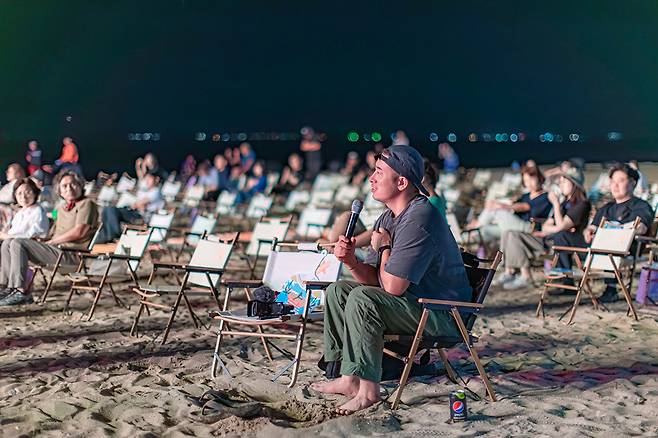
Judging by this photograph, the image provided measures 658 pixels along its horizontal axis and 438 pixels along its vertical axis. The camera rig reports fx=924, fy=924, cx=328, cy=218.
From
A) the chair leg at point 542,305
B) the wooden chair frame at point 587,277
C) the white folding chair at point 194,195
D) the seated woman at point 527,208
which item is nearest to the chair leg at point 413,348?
the wooden chair frame at point 587,277

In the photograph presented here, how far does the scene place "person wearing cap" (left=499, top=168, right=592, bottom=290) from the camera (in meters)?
8.09

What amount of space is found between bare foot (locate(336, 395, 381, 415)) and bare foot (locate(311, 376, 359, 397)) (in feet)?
0.60

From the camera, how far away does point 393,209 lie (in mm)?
4496

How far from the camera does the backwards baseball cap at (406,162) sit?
4422 millimetres

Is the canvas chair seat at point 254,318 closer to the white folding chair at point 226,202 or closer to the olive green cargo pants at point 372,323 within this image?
the olive green cargo pants at point 372,323

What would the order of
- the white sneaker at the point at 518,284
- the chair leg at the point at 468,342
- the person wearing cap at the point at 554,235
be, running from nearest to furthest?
the chair leg at the point at 468,342, the person wearing cap at the point at 554,235, the white sneaker at the point at 518,284

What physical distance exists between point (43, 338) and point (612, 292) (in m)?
4.63

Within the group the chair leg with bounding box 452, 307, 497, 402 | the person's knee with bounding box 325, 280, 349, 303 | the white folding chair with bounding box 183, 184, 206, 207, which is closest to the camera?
the chair leg with bounding box 452, 307, 497, 402

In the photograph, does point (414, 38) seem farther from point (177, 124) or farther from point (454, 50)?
point (177, 124)

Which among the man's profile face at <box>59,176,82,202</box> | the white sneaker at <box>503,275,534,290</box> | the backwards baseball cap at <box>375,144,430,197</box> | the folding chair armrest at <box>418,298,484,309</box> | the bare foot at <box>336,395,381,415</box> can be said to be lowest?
the bare foot at <box>336,395,381,415</box>

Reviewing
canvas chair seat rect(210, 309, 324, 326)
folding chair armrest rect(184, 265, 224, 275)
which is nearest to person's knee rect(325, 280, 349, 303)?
canvas chair seat rect(210, 309, 324, 326)

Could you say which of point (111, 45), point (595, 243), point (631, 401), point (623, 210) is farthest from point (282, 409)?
point (111, 45)

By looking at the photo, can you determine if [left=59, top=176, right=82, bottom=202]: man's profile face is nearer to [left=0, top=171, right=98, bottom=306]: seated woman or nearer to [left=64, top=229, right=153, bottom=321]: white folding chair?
[left=0, top=171, right=98, bottom=306]: seated woman

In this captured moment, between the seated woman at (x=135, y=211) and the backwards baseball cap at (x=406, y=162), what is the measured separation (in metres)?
4.69
